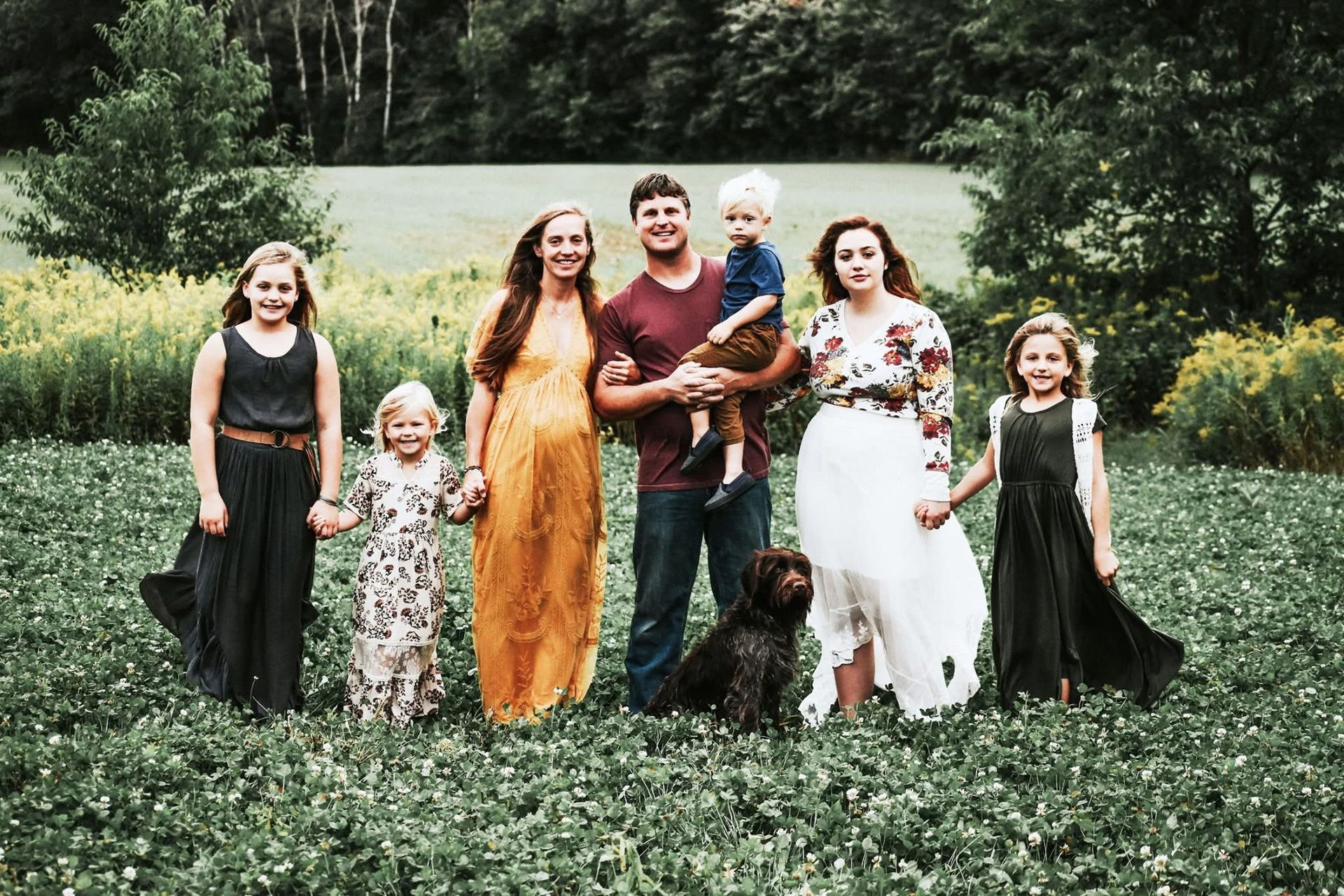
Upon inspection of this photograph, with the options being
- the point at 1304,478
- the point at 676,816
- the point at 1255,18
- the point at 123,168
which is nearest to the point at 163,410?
the point at 123,168

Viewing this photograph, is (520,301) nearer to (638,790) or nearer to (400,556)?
(400,556)

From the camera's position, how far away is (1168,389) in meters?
16.8

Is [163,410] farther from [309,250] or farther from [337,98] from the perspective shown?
[337,98]

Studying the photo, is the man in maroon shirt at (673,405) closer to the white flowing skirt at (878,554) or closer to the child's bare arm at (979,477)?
the white flowing skirt at (878,554)

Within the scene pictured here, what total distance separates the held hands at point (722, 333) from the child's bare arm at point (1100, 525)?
1750 millimetres

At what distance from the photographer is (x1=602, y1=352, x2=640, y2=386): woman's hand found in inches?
208

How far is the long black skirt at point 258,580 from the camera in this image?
18.3 ft

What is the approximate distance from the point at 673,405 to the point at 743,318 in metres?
0.47

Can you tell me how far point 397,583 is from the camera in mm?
5578

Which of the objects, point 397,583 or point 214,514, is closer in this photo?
point 214,514

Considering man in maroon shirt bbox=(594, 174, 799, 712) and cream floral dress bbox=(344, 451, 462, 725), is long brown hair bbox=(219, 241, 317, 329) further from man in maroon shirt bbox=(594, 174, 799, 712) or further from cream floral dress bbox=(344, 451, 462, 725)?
man in maroon shirt bbox=(594, 174, 799, 712)

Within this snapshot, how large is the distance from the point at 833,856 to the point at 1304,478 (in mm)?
9250

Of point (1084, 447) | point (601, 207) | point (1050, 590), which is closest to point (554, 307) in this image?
point (1084, 447)

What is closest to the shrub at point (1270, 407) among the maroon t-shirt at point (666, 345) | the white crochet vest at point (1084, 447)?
the white crochet vest at point (1084, 447)
